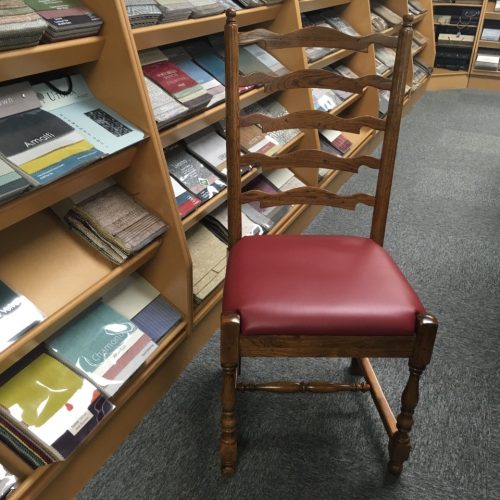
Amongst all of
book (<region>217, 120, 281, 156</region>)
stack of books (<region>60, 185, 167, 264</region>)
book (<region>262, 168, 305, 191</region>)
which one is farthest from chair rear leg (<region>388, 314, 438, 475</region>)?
book (<region>262, 168, 305, 191</region>)

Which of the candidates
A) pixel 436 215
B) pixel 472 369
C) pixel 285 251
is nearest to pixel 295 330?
pixel 285 251

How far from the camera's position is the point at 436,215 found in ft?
9.39

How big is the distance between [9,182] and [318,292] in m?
0.76

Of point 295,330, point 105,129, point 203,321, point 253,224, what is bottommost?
point 203,321

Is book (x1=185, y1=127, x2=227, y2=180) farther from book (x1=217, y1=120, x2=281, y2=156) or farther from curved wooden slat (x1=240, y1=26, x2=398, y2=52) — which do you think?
curved wooden slat (x1=240, y1=26, x2=398, y2=52)

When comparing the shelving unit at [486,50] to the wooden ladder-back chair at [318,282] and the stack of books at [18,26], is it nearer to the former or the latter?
the wooden ladder-back chair at [318,282]

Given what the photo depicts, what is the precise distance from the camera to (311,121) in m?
1.44

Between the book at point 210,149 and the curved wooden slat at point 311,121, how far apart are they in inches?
19.8

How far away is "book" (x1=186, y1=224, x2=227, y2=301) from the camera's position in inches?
69.7

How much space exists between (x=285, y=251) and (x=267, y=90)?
0.50 m

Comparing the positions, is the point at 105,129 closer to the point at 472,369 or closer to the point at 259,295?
the point at 259,295

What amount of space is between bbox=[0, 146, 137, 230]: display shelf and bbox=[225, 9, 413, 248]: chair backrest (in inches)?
12.8

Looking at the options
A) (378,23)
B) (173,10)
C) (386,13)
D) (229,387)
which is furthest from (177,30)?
(386,13)

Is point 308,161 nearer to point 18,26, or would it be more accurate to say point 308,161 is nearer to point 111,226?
point 111,226
